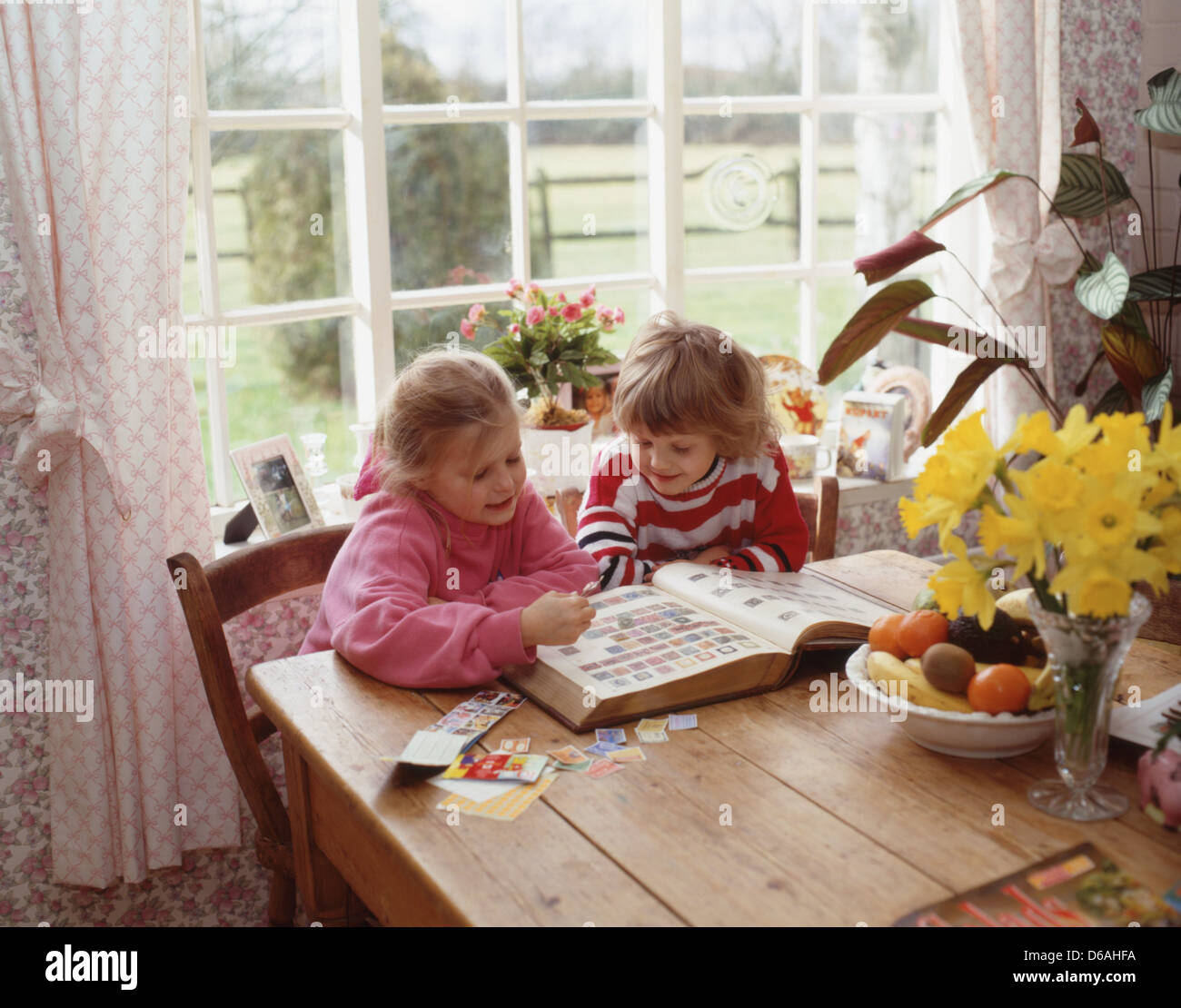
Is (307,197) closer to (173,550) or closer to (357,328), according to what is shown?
(357,328)

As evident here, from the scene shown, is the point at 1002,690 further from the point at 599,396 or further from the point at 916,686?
the point at 599,396

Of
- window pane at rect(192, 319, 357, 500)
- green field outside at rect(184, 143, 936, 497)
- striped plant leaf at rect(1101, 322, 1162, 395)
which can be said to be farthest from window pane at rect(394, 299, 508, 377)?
striped plant leaf at rect(1101, 322, 1162, 395)

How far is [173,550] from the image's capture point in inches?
81.4

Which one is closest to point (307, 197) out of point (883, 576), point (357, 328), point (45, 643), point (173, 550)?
point (357, 328)

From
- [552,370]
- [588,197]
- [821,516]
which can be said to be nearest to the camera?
[821,516]

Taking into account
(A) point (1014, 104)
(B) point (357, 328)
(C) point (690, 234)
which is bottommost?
(B) point (357, 328)

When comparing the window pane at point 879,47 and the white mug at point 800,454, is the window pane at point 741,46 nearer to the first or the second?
the window pane at point 879,47

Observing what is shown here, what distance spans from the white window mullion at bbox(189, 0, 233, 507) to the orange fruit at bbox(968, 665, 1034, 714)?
1.68 meters

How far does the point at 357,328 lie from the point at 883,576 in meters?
1.27

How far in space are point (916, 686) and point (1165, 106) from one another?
6.31 feet

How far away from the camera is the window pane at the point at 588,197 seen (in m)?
2.67

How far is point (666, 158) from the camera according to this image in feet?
9.04

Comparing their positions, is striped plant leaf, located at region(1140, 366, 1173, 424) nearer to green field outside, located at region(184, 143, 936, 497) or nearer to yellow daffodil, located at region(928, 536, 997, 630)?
green field outside, located at region(184, 143, 936, 497)

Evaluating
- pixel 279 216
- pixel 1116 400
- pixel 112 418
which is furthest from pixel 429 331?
pixel 1116 400
